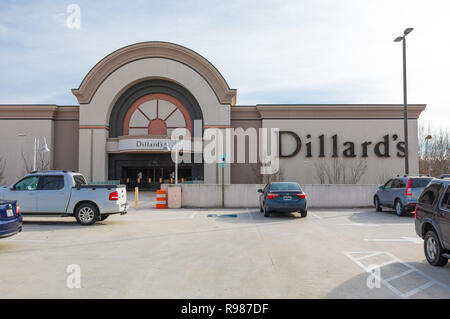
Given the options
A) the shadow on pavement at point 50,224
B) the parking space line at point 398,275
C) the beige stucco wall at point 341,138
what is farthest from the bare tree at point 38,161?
the parking space line at point 398,275

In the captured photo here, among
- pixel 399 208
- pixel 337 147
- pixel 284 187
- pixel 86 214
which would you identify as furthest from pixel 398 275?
pixel 337 147

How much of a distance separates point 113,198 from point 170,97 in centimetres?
2595

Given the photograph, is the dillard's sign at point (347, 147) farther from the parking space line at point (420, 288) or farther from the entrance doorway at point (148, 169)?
the parking space line at point (420, 288)

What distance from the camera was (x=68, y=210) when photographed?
43.9 ft

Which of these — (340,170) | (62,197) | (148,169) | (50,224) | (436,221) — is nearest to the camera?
(436,221)

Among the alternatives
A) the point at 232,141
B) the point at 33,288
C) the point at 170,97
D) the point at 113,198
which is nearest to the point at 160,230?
the point at 113,198

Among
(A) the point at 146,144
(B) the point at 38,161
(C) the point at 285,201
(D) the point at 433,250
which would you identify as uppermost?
(A) the point at 146,144

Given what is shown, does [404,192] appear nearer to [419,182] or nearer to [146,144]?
[419,182]

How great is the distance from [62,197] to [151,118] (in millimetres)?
25324

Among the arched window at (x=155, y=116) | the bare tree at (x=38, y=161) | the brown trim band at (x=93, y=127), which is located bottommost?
the bare tree at (x=38, y=161)

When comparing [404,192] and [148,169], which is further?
[148,169]

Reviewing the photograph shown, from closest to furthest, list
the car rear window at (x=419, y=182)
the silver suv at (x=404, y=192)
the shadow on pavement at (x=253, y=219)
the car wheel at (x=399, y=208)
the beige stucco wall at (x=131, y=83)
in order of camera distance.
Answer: the shadow on pavement at (x=253, y=219) < the silver suv at (x=404, y=192) < the car rear window at (x=419, y=182) < the car wheel at (x=399, y=208) < the beige stucco wall at (x=131, y=83)

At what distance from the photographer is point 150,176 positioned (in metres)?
38.8

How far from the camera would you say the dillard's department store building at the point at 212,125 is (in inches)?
1436
